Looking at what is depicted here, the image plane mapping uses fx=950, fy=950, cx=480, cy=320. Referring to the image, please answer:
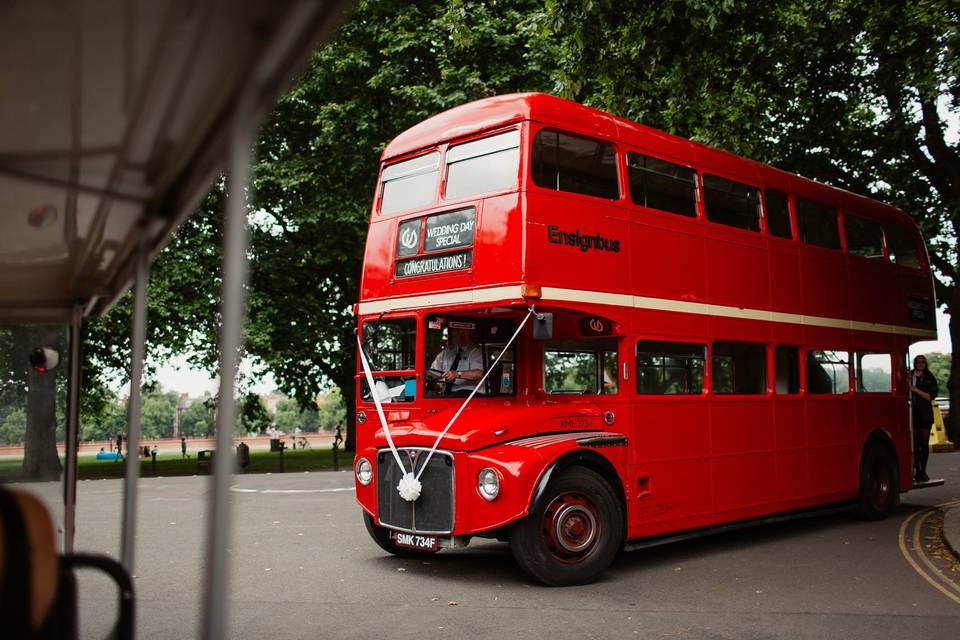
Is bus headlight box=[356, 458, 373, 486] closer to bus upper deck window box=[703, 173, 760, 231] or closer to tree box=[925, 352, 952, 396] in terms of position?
bus upper deck window box=[703, 173, 760, 231]

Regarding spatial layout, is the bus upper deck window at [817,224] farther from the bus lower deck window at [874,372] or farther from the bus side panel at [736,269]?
the bus lower deck window at [874,372]

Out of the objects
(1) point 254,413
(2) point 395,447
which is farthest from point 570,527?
(1) point 254,413

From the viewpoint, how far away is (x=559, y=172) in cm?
820

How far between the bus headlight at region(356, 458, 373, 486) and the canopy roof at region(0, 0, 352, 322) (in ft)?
17.2

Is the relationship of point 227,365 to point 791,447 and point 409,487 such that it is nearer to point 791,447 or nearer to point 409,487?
point 409,487

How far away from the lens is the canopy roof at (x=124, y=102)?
2.03 m

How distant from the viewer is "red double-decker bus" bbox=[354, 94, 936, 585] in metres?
7.80

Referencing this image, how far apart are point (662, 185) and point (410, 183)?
243 cm

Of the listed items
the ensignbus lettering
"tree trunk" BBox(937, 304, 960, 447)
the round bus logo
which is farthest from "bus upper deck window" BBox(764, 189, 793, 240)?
"tree trunk" BBox(937, 304, 960, 447)

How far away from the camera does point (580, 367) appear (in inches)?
345

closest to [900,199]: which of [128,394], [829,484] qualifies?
[829,484]

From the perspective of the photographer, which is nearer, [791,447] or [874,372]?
[791,447]

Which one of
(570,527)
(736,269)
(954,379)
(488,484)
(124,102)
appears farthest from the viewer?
(954,379)

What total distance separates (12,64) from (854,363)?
11428mm
